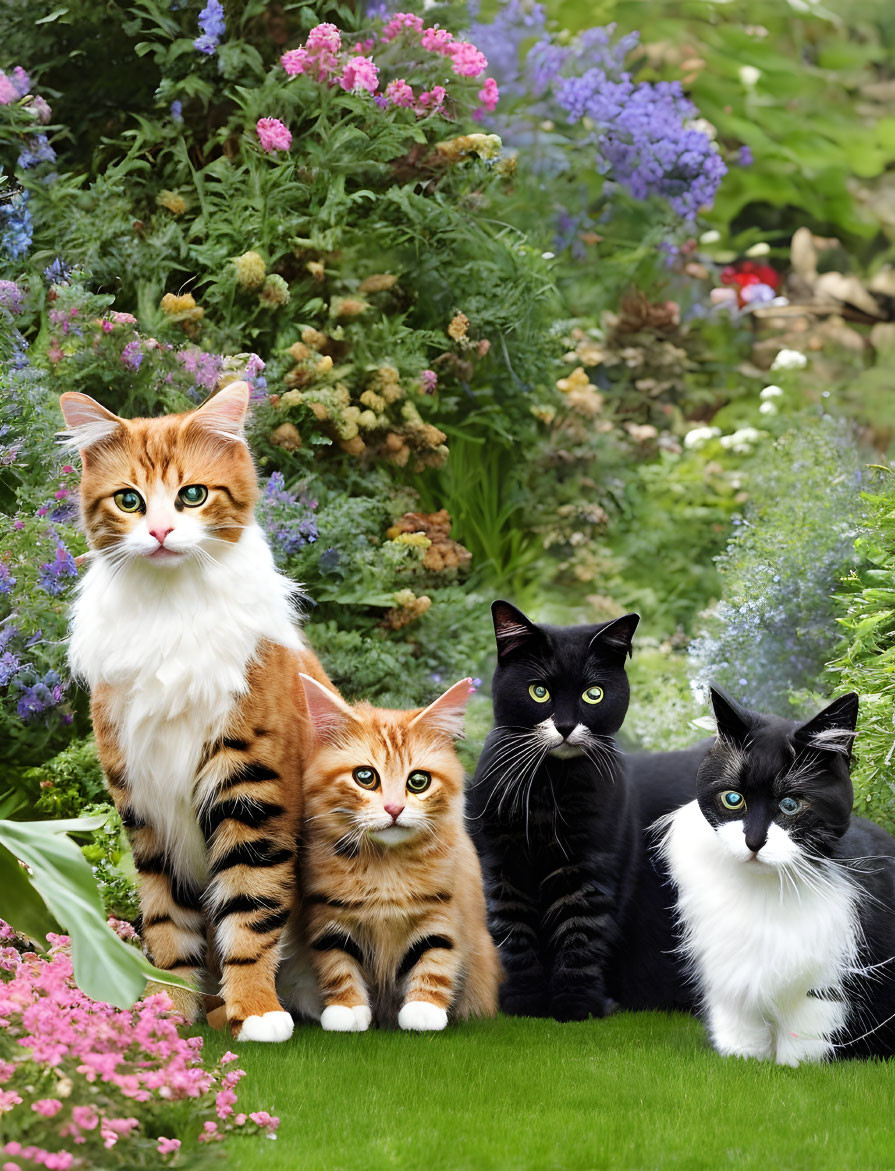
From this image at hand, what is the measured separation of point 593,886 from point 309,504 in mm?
1593

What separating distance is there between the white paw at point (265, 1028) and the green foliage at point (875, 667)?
1.29 metres

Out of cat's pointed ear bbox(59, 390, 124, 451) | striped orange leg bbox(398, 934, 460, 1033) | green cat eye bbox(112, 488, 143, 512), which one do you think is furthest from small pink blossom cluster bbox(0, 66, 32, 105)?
striped orange leg bbox(398, 934, 460, 1033)

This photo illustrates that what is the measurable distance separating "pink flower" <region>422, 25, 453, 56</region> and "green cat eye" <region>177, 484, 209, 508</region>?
2.53 meters

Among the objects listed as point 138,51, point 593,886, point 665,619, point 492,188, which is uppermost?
point 138,51

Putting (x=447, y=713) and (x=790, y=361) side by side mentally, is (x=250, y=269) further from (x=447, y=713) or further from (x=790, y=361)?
(x=790, y=361)

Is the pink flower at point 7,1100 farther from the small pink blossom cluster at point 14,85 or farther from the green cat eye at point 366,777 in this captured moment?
the small pink blossom cluster at point 14,85

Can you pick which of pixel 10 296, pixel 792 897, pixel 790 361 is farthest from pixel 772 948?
pixel 790 361

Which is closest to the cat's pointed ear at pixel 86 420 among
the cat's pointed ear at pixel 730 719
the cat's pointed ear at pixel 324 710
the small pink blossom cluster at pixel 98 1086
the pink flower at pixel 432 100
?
the cat's pointed ear at pixel 324 710

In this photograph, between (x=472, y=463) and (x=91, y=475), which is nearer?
(x=91, y=475)

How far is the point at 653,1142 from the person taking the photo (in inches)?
76.6

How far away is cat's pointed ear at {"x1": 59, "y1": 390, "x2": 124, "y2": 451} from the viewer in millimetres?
2350

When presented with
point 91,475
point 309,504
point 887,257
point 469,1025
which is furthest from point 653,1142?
point 887,257

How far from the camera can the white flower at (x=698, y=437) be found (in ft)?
16.4

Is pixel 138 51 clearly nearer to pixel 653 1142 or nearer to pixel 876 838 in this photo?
pixel 876 838
